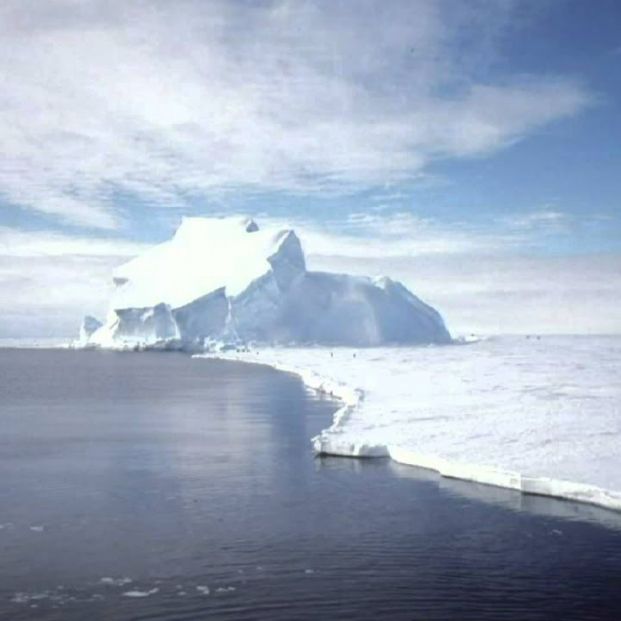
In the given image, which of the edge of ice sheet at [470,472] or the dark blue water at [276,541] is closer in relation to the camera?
the dark blue water at [276,541]

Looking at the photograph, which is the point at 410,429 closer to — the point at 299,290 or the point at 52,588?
the point at 52,588

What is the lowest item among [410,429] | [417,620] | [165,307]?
[417,620]

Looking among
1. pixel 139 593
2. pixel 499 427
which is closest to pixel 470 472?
pixel 499 427

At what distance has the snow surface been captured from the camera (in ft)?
53.9

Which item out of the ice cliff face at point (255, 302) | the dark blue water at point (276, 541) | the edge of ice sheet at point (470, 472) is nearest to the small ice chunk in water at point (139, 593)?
the dark blue water at point (276, 541)

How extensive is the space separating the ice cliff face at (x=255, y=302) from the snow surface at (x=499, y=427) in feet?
169

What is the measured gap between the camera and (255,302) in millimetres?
92250

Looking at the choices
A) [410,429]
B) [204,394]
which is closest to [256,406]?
Answer: [204,394]

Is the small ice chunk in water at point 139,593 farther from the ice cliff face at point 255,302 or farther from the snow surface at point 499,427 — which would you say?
the ice cliff face at point 255,302

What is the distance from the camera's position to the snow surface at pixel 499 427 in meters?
16.4

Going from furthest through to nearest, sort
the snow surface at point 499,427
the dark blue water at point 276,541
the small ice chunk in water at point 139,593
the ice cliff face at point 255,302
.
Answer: the ice cliff face at point 255,302, the snow surface at point 499,427, the small ice chunk in water at point 139,593, the dark blue water at point 276,541

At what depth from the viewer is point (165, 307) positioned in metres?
91.7

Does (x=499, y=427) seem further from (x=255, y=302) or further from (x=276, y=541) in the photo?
(x=255, y=302)

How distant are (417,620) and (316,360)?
187 feet
